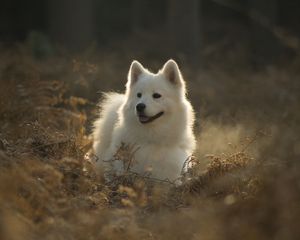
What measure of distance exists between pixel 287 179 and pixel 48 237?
1.41 meters

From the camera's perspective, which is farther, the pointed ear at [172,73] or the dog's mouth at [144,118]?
the pointed ear at [172,73]

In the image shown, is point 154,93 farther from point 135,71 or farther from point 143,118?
point 135,71

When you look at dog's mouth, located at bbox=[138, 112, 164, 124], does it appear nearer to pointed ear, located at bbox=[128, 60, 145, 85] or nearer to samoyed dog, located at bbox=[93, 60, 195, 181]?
samoyed dog, located at bbox=[93, 60, 195, 181]

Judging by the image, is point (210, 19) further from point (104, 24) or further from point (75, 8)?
point (75, 8)

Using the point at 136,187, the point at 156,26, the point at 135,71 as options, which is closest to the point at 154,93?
the point at 135,71

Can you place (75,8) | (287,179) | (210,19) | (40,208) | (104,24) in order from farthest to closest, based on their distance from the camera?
1. (104,24)
2. (210,19)
3. (75,8)
4. (40,208)
5. (287,179)

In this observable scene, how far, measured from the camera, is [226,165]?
210 inches

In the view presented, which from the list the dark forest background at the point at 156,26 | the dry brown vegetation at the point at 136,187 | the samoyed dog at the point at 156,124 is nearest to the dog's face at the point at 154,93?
the samoyed dog at the point at 156,124

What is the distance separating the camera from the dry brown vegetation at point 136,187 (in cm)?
347

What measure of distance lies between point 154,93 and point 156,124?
33 centimetres

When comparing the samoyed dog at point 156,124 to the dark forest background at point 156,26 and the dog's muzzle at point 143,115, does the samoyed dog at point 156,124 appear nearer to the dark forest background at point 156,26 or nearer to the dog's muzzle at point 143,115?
the dog's muzzle at point 143,115

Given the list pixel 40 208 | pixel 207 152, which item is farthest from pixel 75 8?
pixel 40 208

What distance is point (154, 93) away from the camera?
641cm

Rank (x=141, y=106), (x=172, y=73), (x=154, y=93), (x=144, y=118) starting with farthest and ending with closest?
1. (x=172, y=73)
2. (x=154, y=93)
3. (x=144, y=118)
4. (x=141, y=106)
